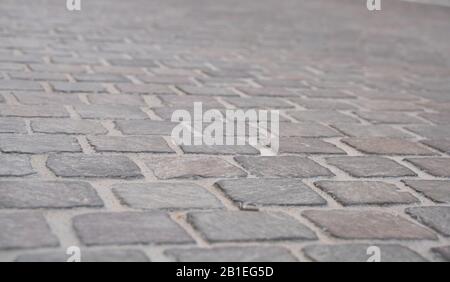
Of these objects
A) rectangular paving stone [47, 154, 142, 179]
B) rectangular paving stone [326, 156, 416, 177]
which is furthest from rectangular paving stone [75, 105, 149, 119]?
rectangular paving stone [326, 156, 416, 177]

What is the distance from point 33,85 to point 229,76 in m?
1.47

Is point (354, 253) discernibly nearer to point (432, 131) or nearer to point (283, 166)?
point (283, 166)

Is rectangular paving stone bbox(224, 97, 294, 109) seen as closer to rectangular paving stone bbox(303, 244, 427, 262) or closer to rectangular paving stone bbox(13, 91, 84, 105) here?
rectangular paving stone bbox(13, 91, 84, 105)

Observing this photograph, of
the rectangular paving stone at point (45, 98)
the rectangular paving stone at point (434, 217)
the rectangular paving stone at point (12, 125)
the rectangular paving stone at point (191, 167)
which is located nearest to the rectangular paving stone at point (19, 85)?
the rectangular paving stone at point (45, 98)

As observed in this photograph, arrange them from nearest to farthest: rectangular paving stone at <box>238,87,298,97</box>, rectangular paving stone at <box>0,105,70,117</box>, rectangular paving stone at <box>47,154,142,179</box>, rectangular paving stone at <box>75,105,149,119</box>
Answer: rectangular paving stone at <box>47,154,142,179</box> → rectangular paving stone at <box>0,105,70,117</box> → rectangular paving stone at <box>75,105,149,119</box> → rectangular paving stone at <box>238,87,298,97</box>

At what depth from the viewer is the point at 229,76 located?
4.64 meters

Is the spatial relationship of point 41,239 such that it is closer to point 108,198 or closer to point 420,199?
point 108,198

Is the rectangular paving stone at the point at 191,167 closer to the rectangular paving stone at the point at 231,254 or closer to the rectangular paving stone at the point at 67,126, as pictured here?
the rectangular paving stone at the point at 67,126

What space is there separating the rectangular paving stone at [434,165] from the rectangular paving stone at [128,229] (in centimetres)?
130

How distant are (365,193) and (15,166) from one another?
1.30 m

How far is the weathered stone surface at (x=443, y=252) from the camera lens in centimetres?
187

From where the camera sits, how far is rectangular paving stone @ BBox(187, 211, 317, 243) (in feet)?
6.24

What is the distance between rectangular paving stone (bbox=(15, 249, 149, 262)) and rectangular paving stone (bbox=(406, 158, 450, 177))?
4.96 feet
